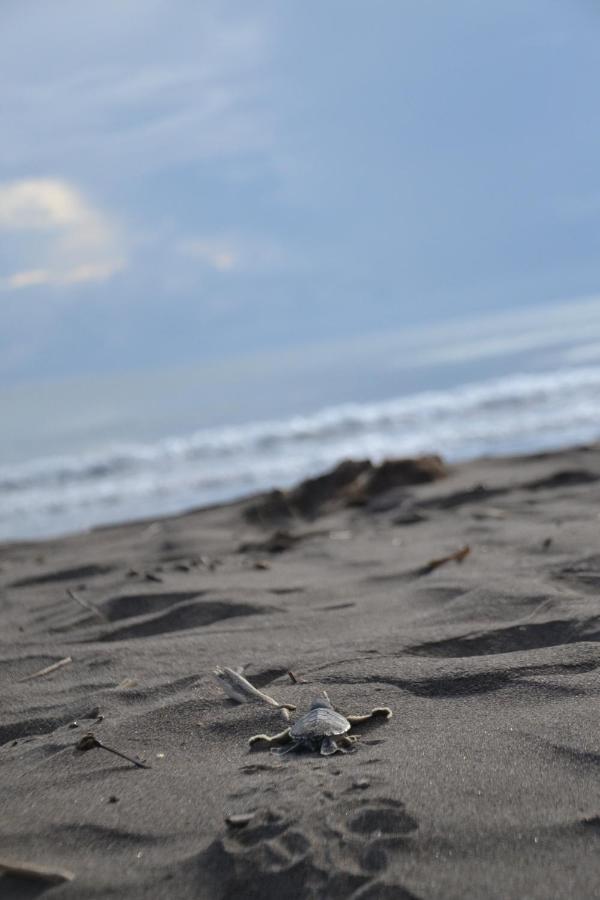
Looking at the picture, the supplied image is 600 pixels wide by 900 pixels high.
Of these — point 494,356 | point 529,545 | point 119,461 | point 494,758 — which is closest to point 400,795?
point 494,758

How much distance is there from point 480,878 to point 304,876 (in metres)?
0.25

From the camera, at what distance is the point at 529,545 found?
11.4 ft

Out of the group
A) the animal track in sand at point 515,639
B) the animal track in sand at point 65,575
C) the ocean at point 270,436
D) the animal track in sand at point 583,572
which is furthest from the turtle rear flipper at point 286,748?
the ocean at point 270,436

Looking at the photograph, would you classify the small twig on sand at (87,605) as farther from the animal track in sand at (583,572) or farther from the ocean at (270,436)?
the ocean at (270,436)

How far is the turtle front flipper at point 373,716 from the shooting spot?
1.90 m

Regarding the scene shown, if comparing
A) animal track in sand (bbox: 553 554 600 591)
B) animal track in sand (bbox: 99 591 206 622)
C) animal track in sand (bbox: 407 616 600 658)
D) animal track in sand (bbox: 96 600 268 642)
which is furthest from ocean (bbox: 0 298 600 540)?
animal track in sand (bbox: 407 616 600 658)

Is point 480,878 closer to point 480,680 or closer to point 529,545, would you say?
point 480,680

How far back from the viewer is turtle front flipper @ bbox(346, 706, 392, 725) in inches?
74.7

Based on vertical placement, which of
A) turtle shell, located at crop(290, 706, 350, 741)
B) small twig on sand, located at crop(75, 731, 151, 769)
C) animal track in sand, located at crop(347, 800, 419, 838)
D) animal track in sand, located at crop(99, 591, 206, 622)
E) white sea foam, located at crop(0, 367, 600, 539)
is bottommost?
animal track in sand, located at crop(347, 800, 419, 838)

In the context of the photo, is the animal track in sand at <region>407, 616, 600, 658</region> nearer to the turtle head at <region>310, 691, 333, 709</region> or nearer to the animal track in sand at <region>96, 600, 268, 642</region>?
the turtle head at <region>310, 691, 333, 709</region>

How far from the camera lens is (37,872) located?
139cm

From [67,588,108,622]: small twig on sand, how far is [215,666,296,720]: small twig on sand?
108 centimetres

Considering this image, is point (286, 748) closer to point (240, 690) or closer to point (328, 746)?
point (328, 746)

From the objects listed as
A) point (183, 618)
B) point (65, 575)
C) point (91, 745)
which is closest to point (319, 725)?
point (91, 745)
